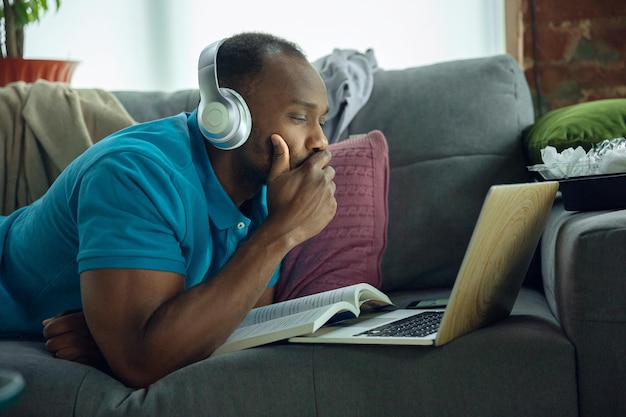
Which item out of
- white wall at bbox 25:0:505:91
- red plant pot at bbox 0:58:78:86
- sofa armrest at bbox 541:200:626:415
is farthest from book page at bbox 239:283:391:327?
white wall at bbox 25:0:505:91

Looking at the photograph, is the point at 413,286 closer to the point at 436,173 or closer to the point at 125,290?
the point at 436,173

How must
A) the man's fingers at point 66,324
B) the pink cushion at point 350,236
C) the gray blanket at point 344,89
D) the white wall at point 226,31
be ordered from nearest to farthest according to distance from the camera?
the man's fingers at point 66,324 → the pink cushion at point 350,236 → the gray blanket at point 344,89 → the white wall at point 226,31

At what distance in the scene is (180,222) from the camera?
1.24m

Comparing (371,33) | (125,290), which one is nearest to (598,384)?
(125,290)

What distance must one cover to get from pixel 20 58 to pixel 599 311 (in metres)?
1.79

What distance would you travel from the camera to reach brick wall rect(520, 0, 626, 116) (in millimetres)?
2352

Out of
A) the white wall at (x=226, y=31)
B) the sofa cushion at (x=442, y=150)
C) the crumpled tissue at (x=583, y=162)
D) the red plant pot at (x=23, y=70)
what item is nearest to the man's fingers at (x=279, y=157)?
the crumpled tissue at (x=583, y=162)

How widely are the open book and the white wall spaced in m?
1.31

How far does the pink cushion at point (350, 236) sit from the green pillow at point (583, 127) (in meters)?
0.35

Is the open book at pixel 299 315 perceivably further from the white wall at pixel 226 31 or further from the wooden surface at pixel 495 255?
the white wall at pixel 226 31

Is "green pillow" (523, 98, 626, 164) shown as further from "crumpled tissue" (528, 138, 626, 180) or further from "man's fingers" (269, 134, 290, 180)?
"man's fingers" (269, 134, 290, 180)

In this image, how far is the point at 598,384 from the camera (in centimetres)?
114

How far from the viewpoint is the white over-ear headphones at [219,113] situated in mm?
1275

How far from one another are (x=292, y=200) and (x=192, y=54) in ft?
5.33
